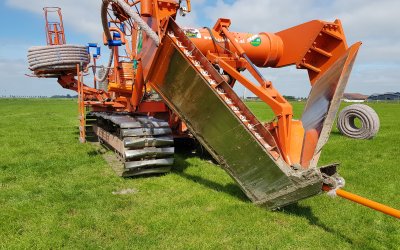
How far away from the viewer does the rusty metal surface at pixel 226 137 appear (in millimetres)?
3930

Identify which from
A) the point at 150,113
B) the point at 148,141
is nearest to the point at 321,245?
the point at 148,141

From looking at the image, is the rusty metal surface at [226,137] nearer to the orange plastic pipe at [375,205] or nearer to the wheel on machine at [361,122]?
the orange plastic pipe at [375,205]

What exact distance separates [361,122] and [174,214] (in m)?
8.52

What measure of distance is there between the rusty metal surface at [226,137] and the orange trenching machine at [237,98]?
0.01 m

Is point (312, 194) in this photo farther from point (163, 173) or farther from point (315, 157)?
point (163, 173)

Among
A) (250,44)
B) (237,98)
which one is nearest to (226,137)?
(237,98)

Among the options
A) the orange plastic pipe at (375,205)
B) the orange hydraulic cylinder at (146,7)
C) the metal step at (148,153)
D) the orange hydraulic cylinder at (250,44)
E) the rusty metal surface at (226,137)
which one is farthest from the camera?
the metal step at (148,153)

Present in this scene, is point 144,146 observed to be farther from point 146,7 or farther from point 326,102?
point 326,102

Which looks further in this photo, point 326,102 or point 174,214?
point 326,102

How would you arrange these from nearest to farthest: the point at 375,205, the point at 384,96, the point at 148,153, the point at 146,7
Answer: the point at 375,205, the point at 146,7, the point at 148,153, the point at 384,96

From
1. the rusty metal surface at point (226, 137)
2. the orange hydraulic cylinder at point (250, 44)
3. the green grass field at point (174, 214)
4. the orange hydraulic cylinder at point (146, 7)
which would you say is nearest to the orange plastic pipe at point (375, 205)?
the rusty metal surface at point (226, 137)

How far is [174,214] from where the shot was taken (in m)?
4.39

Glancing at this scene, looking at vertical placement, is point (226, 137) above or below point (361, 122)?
above

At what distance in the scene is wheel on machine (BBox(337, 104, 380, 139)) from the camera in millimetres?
10453
